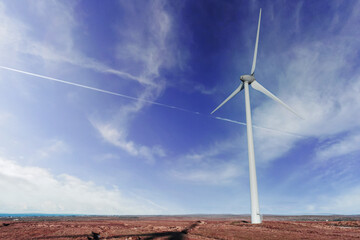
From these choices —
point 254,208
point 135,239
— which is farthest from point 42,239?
point 254,208

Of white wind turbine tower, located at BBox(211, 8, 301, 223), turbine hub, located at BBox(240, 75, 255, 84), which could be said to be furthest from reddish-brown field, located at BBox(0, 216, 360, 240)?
turbine hub, located at BBox(240, 75, 255, 84)

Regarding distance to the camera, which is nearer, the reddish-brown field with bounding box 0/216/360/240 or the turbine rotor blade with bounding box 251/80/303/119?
the reddish-brown field with bounding box 0/216/360/240

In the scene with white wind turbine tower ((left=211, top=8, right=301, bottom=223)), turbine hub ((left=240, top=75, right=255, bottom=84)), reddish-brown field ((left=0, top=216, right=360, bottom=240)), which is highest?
turbine hub ((left=240, top=75, right=255, bottom=84))

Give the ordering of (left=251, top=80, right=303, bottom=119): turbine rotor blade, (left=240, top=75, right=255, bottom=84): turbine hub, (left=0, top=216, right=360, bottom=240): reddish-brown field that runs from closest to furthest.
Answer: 1. (left=0, top=216, right=360, bottom=240): reddish-brown field
2. (left=251, top=80, right=303, bottom=119): turbine rotor blade
3. (left=240, top=75, right=255, bottom=84): turbine hub

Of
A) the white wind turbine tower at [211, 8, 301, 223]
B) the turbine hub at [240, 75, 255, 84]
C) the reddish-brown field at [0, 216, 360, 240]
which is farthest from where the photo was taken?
the turbine hub at [240, 75, 255, 84]

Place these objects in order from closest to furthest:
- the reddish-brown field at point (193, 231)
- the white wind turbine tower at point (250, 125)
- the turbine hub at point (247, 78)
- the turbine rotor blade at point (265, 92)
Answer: the reddish-brown field at point (193, 231) → the white wind turbine tower at point (250, 125) → the turbine rotor blade at point (265, 92) → the turbine hub at point (247, 78)

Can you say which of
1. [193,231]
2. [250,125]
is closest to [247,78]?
[250,125]

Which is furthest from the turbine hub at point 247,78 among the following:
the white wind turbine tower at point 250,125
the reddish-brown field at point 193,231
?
the reddish-brown field at point 193,231

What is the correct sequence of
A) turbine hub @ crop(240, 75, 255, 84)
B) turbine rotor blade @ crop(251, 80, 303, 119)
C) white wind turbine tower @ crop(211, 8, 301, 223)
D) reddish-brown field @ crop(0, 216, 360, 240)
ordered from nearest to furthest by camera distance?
reddish-brown field @ crop(0, 216, 360, 240) → white wind turbine tower @ crop(211, 8, 301, 223) → turbine rotor blade @ crop(251, 80, 303, 119) → turbine hub @ crop(240, 75, 255, 84)

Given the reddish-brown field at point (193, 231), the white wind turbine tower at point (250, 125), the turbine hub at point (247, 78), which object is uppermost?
the turbine hub at point (247, 78)

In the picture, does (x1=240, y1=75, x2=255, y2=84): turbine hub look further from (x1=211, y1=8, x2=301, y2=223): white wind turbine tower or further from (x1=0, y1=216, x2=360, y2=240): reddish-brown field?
(x1=0, y1=216, x2=360, y2=240): reddish-brown field

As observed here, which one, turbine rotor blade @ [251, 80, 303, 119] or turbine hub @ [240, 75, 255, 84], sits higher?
turbine hub @ [240, 75, 255, 84]

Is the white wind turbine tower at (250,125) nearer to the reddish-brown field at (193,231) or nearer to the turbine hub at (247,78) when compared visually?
the turbine hub at (247,78)

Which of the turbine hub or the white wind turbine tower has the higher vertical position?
the turbine hub
